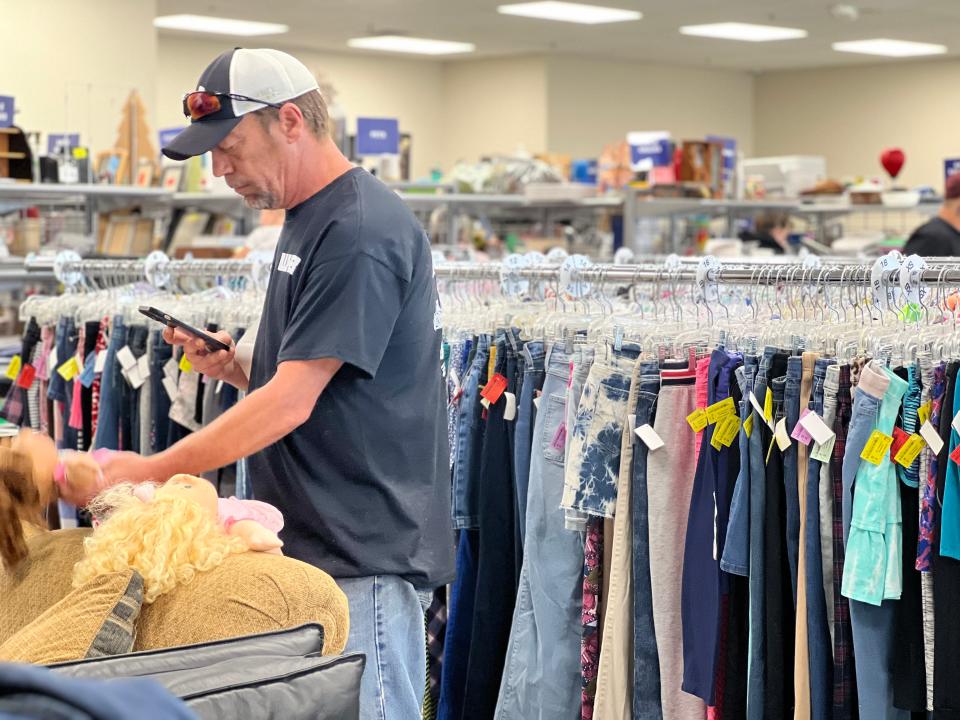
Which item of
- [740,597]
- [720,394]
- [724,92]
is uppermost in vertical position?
[724,92]

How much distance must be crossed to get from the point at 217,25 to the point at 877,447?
11557 mm

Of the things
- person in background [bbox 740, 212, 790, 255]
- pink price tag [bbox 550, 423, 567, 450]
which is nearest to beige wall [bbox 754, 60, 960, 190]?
person in background [bbox 740, 212, 790, 255]

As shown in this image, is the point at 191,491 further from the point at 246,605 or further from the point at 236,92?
the point at 236,92

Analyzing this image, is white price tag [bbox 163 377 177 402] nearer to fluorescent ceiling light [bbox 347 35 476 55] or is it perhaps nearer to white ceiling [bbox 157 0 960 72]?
white ceiling [bbox 157 0 960 72]

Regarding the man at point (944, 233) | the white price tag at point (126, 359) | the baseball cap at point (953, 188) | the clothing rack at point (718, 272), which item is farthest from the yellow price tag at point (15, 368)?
the baseball cap at point (953, 188)

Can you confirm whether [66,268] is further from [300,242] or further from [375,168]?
[375,168]

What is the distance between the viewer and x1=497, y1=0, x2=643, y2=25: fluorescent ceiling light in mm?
11773

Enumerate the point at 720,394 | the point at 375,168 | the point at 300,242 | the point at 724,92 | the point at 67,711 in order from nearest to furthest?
1. the point at 67,711
2. the point at 300,242
3. the point at 720,394
4. the point at 375,168
5. the point at 724,92

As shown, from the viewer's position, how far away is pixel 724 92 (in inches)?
659

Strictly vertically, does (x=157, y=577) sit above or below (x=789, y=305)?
below

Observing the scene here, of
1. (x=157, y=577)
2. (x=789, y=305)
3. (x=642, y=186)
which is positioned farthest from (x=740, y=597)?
(x=642, y=186)

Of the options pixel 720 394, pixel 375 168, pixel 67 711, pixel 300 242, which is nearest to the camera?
pixel 67 711

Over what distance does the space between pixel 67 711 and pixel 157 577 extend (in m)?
0.78

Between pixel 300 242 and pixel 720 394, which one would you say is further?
pixel 720 394
